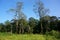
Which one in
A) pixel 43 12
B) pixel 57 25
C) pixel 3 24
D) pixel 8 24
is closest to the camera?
pixel 43 12

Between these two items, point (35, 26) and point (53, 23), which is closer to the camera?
point (53, 23)

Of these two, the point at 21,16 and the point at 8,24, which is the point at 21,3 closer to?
the point at 21,16

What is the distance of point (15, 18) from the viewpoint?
41.1 meters

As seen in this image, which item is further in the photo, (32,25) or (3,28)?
(3,28)

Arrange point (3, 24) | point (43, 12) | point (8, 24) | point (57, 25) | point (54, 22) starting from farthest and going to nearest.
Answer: point (3, 24) < point (8, 24) < point (54, 22) < point (57, 25) < point (43, 12)

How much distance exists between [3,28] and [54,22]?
76.1 ft

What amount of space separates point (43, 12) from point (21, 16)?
7.75 meters

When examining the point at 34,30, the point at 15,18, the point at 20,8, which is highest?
the point at 20,8

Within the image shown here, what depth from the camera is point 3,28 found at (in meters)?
60.9

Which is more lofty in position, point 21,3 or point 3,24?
point 21,3

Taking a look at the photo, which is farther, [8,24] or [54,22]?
[8,24]

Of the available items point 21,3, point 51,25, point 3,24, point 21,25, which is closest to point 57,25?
point 51,25

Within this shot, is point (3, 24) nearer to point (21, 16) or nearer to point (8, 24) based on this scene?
point (8, 24)

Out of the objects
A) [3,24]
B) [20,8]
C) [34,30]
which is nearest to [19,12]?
[20,8]
